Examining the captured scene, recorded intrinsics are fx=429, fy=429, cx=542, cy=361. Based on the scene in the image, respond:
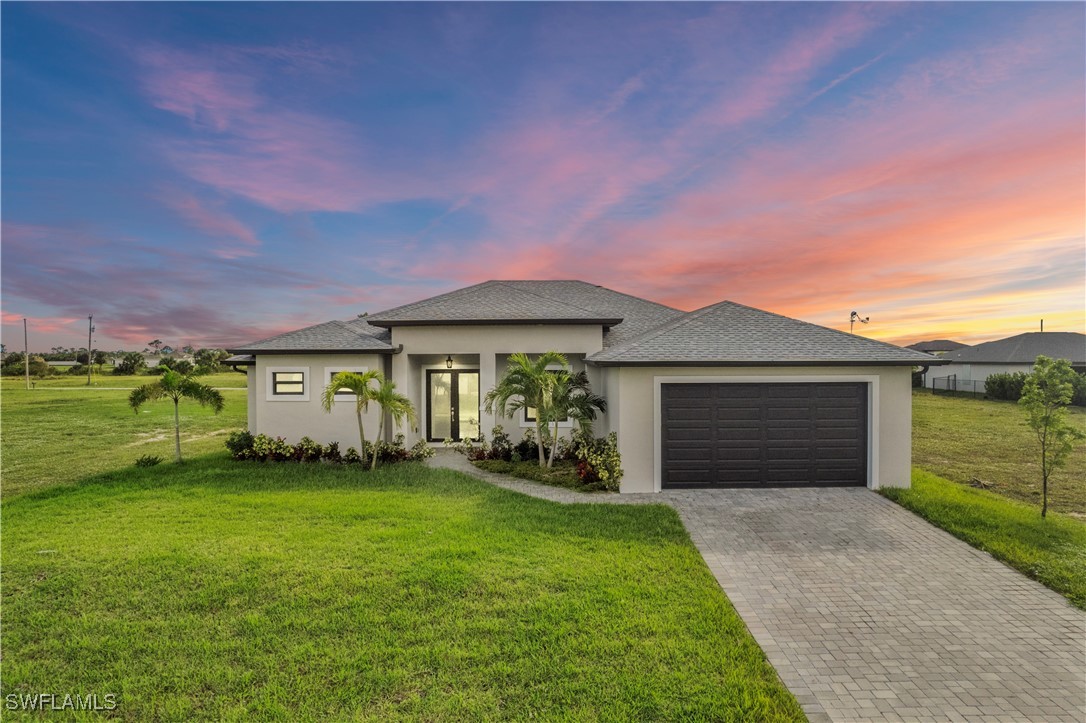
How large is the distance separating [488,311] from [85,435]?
64.6 feet

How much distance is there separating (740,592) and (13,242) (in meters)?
23.9

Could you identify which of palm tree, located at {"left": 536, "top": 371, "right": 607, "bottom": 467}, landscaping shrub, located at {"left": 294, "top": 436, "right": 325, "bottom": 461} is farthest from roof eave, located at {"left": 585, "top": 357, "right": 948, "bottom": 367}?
landscaping shrub, located at {"left": 294, "top": 436, "right": 325, "bottom": 461}

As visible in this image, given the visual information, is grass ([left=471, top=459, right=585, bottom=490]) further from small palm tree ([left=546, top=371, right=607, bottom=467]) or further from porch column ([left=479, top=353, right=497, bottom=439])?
porch column ([left=479, top=353, right=497, bottom=439])

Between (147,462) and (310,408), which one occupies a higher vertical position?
(310,408)

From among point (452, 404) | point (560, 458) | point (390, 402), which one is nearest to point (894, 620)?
point (560, 458)

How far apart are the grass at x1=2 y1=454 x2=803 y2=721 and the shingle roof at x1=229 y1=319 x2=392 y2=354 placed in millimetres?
5253

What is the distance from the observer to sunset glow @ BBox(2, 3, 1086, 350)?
428 inches

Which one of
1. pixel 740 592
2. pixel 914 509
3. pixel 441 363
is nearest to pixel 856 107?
pixel 914 509

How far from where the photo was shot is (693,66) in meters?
12.4

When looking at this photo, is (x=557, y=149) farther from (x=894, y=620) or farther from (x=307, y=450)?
(x=894, y=620)

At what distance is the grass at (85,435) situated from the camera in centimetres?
1279

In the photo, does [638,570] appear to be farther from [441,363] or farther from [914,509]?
[441,363]

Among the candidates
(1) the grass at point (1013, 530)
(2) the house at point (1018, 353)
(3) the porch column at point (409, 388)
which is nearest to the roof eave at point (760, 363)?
(1) the grass at point (1013, 530)

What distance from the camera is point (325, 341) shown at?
1314 cm
